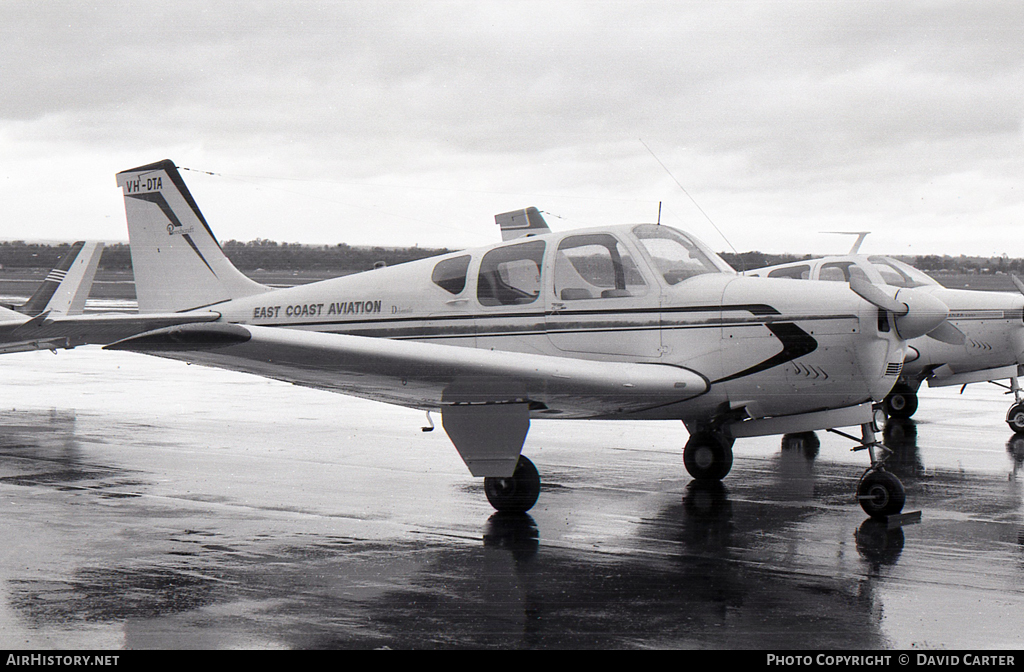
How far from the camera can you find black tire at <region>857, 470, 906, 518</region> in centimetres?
704

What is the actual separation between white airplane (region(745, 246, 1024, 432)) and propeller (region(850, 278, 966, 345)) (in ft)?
16.1

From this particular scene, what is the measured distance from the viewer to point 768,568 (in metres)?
5.78

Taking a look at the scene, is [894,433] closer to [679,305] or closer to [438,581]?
[679,305]

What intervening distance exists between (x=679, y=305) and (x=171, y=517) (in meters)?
4.16

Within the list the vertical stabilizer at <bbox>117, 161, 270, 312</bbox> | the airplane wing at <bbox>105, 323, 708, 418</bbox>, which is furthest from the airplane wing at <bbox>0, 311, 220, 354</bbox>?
the airplane wing at <bbox>105, 323, 708, 418</bbox>

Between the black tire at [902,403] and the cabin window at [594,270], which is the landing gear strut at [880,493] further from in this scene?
the black tire at [902,403]

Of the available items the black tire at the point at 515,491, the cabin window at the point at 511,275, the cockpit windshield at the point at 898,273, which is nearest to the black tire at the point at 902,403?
the cockpit windshield at the point at 898,273

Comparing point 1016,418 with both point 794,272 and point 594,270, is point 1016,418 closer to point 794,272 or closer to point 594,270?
point 794,272

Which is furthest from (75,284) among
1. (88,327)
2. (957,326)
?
(957,326)

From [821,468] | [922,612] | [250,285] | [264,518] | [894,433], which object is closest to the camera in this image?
[922,612]

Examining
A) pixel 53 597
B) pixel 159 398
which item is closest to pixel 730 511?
pixel 53 597

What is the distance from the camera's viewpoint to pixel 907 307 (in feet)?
23.5

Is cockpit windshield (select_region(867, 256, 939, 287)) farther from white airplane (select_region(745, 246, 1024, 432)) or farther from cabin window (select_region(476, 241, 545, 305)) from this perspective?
cabin window (select_region(476, 241, 545, 305))

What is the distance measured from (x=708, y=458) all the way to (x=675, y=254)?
1.91 m
